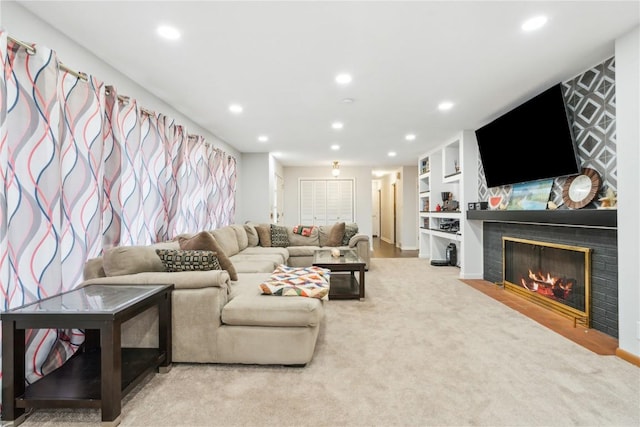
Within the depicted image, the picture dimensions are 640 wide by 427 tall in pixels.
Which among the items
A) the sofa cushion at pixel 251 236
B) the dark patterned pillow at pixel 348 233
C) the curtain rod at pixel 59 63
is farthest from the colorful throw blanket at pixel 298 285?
the dark patterned pillow at pixel 348 233

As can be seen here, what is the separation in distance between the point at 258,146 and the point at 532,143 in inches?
182

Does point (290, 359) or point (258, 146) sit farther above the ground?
point (258, 146)

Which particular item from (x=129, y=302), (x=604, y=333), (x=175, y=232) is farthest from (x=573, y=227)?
(x=175, y=232)

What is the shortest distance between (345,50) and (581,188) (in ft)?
8.62

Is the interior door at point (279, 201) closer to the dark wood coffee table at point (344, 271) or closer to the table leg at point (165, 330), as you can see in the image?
the dark wood coffee table at point (344, 271)

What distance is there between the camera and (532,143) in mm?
3605

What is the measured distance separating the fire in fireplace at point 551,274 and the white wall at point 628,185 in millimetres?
668

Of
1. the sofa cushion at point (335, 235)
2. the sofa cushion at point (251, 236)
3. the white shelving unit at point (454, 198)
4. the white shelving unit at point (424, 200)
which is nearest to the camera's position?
the white shelving unit at point (454, 198)

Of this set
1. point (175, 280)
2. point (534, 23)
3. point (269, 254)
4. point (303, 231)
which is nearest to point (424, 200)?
point (303, 231)

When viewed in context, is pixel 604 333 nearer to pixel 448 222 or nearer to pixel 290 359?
pixel 290 359

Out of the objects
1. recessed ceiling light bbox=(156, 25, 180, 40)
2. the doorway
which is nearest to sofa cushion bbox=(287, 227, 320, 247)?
recessed ceiling light bbox=(156, 25, 180, 40)

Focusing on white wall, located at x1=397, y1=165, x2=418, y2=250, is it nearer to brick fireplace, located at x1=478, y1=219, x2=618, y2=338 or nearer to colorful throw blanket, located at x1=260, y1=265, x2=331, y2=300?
brick fireplace, located at x1=478, y1=219, x2=618, y2=338

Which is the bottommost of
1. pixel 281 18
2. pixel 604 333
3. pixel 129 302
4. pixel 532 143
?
pixel 604 333

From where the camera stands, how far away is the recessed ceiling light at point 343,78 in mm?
2971
